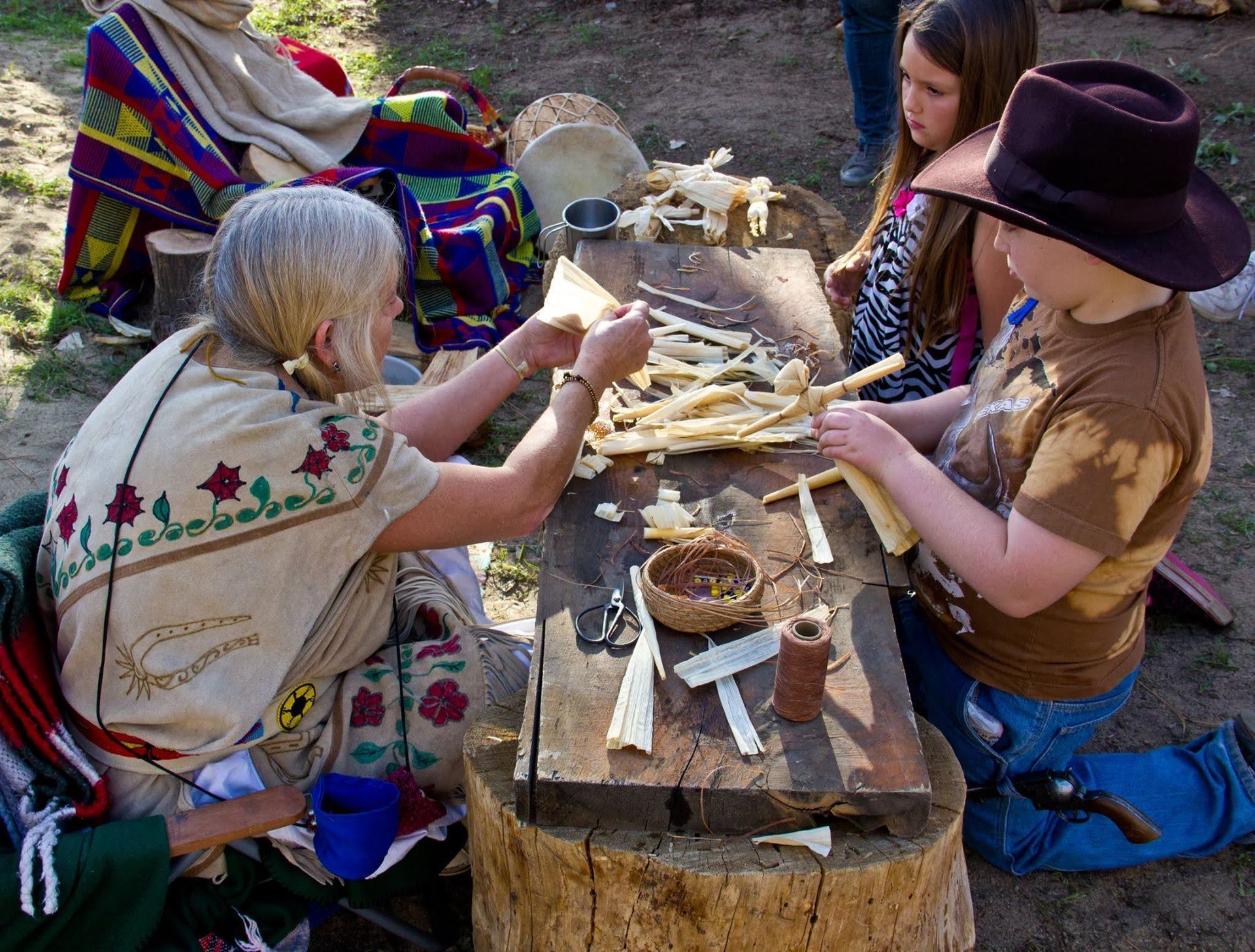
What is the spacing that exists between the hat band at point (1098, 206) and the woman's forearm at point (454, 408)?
151 centimetres

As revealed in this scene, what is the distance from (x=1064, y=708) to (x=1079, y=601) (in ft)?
1.05

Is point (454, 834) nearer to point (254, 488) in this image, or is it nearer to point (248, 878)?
point (248, 878)

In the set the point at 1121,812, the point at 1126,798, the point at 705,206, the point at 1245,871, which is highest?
the point at 705,206

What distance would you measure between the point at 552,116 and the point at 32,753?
5.16 m

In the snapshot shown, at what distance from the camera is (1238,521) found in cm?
407

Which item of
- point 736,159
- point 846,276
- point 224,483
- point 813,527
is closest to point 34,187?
point 736,159

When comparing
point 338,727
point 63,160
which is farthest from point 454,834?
point 63,160

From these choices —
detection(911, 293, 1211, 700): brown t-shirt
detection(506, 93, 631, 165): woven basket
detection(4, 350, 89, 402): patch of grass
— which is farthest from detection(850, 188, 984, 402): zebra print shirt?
detection(4, 350, 89, 402): patch of grass

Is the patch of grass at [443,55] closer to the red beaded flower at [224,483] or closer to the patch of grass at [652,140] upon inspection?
the patch of grass at [652,140]

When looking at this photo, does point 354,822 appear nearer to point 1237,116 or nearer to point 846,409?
point 846,409

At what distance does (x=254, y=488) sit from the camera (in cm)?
199

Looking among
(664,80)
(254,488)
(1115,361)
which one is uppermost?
(1115,361)

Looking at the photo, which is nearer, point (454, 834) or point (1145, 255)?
point (1145, 255)

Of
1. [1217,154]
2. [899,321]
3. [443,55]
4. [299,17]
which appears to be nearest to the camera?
[899,321]
